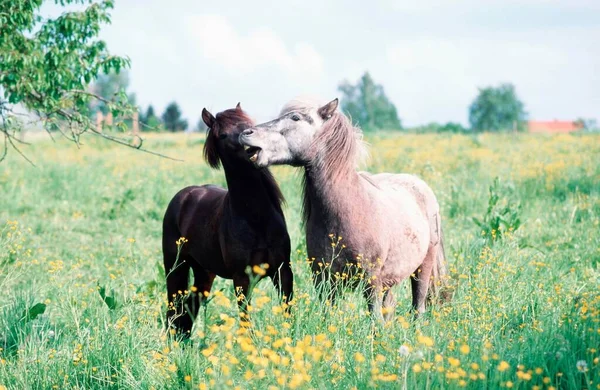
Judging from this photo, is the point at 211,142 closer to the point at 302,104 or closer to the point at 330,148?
the point at 302,104

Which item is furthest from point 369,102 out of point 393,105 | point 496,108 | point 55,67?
point 55,67

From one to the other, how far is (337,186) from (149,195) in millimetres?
8505

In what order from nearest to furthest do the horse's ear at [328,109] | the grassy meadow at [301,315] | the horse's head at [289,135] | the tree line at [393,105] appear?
the grassy meadow at [301,315]
the horse's head at [289,135]
the horse's ear at [328,109]
the tree line at [393,105]

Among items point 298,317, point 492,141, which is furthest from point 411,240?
point 492,141

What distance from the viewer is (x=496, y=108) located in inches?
3324

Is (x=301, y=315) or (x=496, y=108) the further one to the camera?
(x=496, y=108)

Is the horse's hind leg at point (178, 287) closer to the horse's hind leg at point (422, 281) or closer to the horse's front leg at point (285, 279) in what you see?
the horse's front leg at point (285, 279)

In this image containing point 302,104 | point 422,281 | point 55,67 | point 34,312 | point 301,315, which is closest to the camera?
point 301,315

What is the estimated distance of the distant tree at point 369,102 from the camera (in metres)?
79.4

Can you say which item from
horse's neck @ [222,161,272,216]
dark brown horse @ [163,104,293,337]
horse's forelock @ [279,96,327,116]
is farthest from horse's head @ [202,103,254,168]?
horse's forelock @ [279,96,327,116]

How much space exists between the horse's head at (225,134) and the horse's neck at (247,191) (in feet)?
0.36

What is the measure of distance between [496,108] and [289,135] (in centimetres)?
8442

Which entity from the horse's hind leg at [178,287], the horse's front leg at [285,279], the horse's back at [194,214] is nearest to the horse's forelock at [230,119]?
the horse's back at [194,214]

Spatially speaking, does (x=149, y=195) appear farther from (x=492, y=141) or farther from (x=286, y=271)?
(x=492, y=141)
